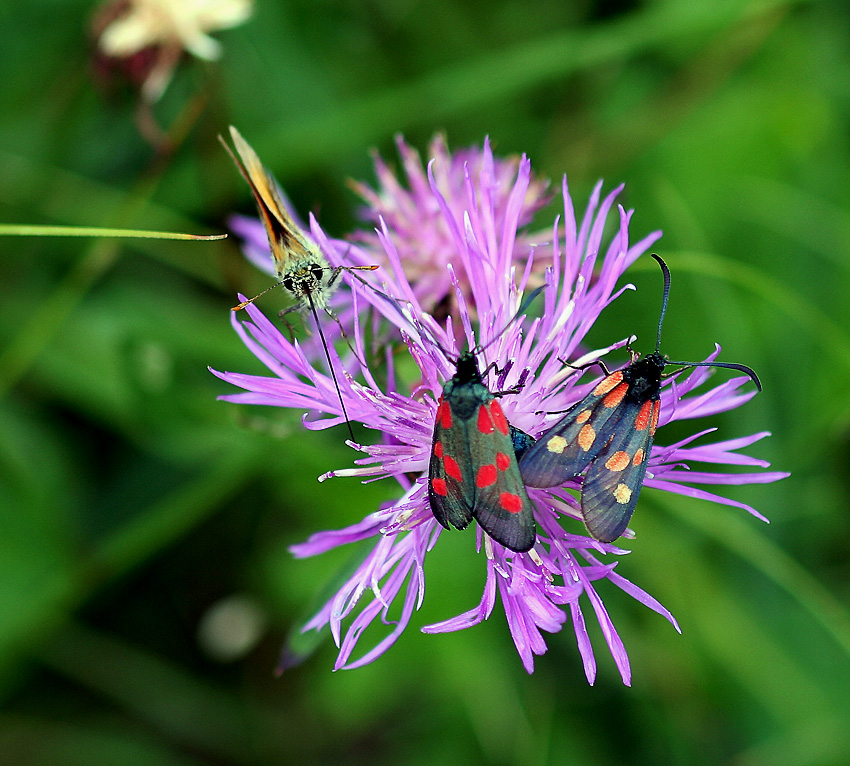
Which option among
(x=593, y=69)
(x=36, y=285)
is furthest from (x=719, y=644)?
(x=36, y=285)

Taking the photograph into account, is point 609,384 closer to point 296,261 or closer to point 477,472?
point 477,472

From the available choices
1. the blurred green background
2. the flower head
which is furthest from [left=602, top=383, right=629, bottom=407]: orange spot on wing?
the flower head

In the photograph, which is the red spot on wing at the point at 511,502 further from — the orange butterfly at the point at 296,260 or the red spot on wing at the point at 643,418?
the orange butterfly at the point at 296,260

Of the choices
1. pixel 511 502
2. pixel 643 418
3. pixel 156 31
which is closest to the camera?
pixel 511 502

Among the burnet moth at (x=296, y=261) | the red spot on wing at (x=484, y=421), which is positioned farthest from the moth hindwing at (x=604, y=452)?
the burnet moth at (x=296, y=261)

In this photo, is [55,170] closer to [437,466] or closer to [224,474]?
[224,474]

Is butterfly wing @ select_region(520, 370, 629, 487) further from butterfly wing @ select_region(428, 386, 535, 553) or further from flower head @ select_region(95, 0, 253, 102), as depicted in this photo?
flower head @ select_region(95, 0, 253, 102)

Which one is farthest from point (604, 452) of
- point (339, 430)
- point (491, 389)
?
point (339, 430)
